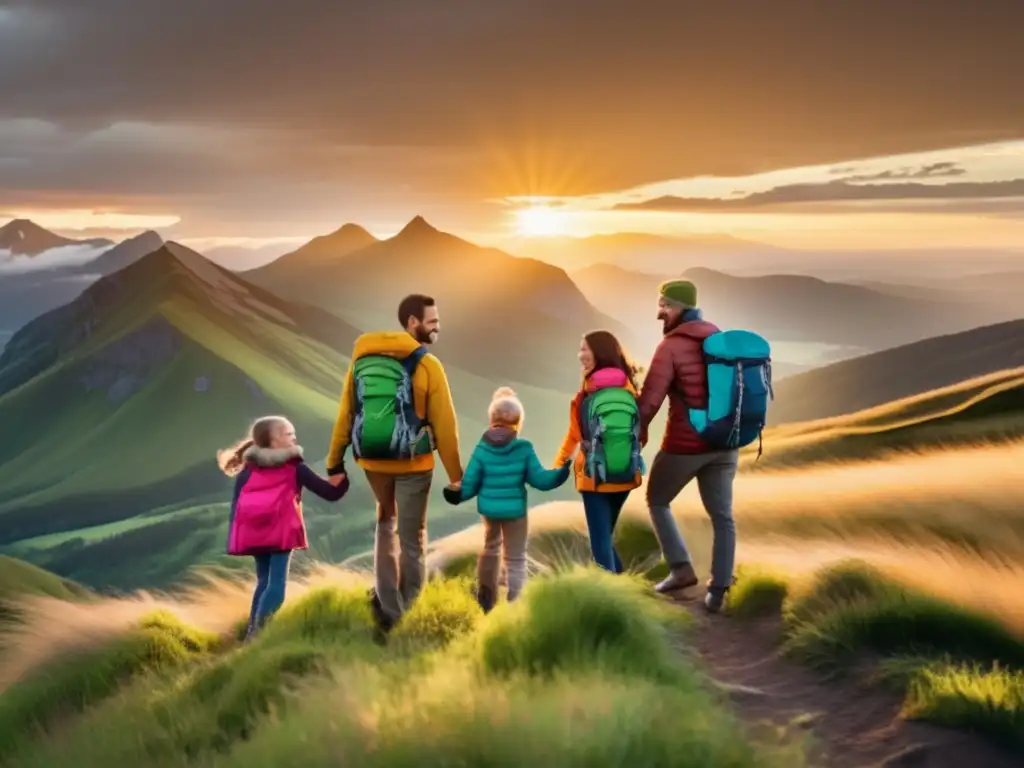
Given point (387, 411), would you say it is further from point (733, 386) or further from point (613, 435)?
point (733, 386)

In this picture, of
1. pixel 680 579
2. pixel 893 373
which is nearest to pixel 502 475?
pixel 680 579

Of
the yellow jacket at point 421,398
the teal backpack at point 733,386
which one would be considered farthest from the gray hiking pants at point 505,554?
the teal backpack at point 733,386

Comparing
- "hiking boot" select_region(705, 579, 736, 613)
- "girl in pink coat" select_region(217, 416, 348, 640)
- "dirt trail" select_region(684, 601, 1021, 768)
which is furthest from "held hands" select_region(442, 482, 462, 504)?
"hiking boot" select_region(705, 579, 736, 613)

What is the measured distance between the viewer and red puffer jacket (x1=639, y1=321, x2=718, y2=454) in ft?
38.4

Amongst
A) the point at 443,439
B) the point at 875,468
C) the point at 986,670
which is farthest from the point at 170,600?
the point at 875,468

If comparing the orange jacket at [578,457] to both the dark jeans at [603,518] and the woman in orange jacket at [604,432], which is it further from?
the dark jeans at [603,518]

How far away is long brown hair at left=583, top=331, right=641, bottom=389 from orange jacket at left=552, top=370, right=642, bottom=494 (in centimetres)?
19

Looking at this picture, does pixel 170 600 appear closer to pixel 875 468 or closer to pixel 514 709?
pixel 514 709

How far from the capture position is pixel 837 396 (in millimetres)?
144500

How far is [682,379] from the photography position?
11.8 metres

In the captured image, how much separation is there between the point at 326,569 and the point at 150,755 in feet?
18.4

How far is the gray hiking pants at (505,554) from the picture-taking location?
1181 cm

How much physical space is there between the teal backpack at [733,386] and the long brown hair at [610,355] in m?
0.93

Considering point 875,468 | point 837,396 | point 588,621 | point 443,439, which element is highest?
point 443,439
